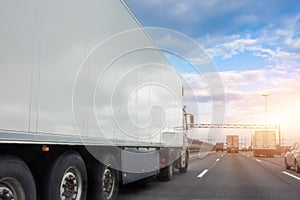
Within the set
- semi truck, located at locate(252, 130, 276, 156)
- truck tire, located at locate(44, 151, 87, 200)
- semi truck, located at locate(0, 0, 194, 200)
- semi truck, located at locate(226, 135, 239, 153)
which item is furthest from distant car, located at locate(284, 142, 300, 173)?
semi truck, located at locate(226, 135, 239, 153)

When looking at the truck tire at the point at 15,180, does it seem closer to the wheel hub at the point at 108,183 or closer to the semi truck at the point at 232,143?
the wheel hub at the point at 108,183

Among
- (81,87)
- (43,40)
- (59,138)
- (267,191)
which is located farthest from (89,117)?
(267,191)

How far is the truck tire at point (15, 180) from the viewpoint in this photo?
429 cm

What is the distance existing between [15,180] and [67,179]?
155 centimetres

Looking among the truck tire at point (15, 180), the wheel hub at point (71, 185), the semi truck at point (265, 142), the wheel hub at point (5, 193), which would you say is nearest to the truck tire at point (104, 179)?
the wheel hub at point (71, 185)

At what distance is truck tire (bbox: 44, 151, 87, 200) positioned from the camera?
Answer: 5.45 meters

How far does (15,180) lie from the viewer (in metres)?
4.47

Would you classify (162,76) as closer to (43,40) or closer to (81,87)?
(81,87)

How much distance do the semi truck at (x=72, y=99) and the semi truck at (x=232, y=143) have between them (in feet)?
210

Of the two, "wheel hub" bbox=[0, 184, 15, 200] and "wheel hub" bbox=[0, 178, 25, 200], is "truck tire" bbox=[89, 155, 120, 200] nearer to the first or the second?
"wheel hub" bbox=[0, 178, 25, 200]

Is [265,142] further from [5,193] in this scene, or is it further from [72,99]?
[5,193]

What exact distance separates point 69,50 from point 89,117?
1.33 meters

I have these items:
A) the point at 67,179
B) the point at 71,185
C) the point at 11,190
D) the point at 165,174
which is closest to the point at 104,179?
the point at 71,185

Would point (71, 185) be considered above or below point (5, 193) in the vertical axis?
below
